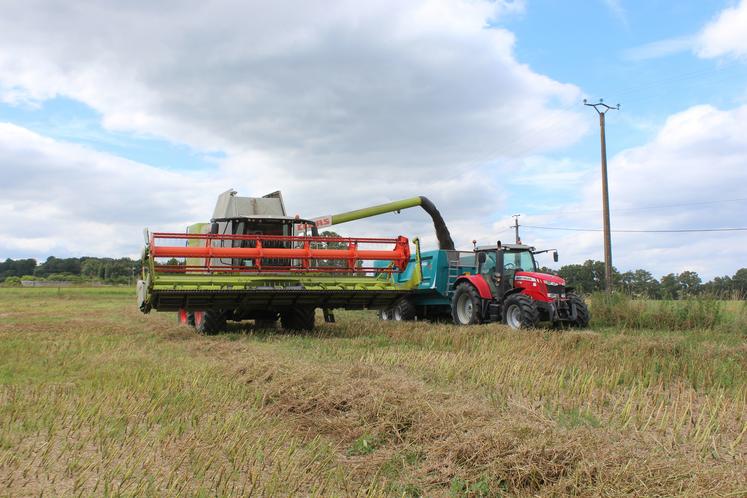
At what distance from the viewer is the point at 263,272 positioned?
428 inches

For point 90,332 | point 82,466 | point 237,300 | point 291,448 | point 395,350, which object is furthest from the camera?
point 90,332

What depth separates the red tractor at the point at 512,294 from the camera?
37.3 ft

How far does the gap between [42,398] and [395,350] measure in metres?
4.46

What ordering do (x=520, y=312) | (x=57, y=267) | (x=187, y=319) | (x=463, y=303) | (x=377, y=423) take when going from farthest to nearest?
(x=57, y=267) < (x=463, y=303) < (x=187, y=319) < (x=520, y=312) < (x=377, y=423)

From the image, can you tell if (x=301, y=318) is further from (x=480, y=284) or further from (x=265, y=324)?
(x=480, y=284)

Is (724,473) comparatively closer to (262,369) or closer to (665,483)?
(665,483)

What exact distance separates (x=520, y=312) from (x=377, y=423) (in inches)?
294

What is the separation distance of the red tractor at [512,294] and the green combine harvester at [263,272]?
5.50 ft

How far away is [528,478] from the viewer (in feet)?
10.6

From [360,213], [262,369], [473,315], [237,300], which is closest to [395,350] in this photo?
[262,369]

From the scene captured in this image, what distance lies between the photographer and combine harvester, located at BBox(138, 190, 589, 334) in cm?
1004

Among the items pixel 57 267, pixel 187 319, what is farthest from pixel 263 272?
pixel 57 267

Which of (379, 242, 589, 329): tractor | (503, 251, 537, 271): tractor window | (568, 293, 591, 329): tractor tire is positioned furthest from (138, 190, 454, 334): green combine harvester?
(568, 293, 591, 329): tractor tire

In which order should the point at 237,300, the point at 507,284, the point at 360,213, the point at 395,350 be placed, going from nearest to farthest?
the point at 395,350 → the point at 237,300 → the point at 507,284 → the point at 360,213
